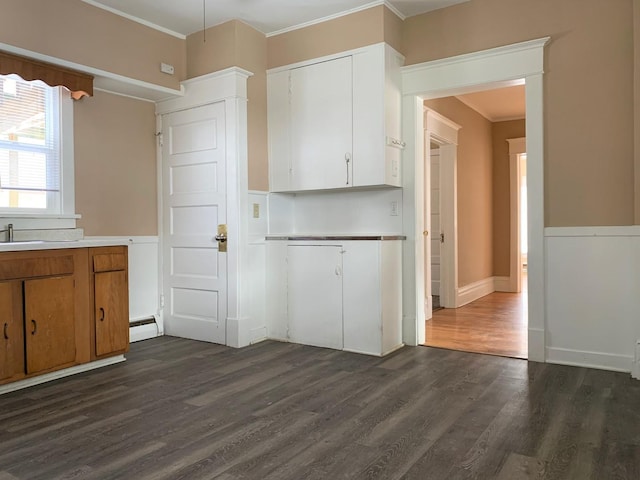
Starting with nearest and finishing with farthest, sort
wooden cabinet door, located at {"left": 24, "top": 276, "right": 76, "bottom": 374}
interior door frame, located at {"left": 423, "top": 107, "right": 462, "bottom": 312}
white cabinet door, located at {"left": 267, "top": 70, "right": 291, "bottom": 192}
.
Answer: wooden cabinet door, located at {"left": 24, "top": 276, "right": 76, "bottom": 374} < white cabinet door, located at {"left": 267, "top": 70, "right": 291, "bottom": 192} < interior door frame, located at {"left": 423, "top": 107, "right": 462, "bottom": 312}

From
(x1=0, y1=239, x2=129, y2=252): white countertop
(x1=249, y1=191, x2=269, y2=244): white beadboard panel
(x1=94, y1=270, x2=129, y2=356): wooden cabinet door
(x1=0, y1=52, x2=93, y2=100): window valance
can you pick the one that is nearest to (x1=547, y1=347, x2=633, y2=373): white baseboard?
(x1=249, y1=191, x2=269, y2=244): white beadboard panel

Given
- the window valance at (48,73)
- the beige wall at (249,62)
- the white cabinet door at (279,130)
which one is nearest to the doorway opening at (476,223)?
the white cabinet door at (279,130)

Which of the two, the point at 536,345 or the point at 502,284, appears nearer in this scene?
the point at 536,345

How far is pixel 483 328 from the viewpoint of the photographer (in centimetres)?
474

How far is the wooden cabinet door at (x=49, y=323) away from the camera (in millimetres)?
3084

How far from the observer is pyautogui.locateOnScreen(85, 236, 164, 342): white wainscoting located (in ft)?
14.5

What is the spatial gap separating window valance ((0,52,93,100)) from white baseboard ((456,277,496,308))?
451cm

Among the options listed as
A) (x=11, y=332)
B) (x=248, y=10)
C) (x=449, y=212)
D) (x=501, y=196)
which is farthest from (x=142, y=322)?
(x=501, y=196)

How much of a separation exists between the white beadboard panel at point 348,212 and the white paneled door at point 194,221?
2.52 feet

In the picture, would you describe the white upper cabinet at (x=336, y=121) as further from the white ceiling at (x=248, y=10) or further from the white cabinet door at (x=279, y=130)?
the white ceiling at (x=248, y=10)

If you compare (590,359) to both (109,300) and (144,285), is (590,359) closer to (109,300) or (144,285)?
(109,300)

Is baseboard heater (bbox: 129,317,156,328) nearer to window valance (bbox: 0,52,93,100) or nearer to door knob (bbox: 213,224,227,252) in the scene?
door knob (bbox: 213,224,227,252)

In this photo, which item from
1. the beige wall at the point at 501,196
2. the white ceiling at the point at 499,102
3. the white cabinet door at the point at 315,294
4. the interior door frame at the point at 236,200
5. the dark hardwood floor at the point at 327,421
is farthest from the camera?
the beige wall at the point at 501,196

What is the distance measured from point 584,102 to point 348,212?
1929 millimetres
